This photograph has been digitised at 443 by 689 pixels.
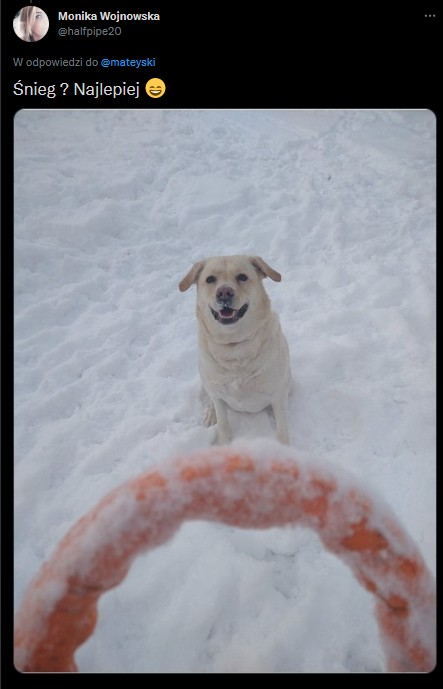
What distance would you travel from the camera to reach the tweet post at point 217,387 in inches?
24.3

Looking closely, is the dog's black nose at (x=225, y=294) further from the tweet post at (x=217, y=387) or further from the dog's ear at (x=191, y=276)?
the dog's ear at (x=191, y=276)

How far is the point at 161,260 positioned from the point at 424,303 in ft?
9.09

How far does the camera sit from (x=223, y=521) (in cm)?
63

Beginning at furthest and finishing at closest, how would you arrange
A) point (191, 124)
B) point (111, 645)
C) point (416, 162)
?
point (191, 124), point (416, 162), point (111, 645)

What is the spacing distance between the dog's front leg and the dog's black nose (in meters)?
Result: 0.67

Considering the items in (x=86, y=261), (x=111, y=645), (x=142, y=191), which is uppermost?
(x=142, y=191)

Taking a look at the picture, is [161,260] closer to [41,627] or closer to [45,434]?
[45,434]

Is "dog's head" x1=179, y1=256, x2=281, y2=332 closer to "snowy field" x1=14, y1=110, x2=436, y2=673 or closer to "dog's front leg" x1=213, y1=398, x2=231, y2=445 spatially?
"dog's front leg" x1=213, y1=398, x2=231, y2=445

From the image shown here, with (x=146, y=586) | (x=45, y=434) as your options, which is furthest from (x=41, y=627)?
(x=45, y=434)

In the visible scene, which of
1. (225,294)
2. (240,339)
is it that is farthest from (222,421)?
(225,294)

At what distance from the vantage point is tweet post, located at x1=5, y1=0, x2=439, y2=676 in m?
0.62

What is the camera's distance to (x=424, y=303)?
3.06 m
